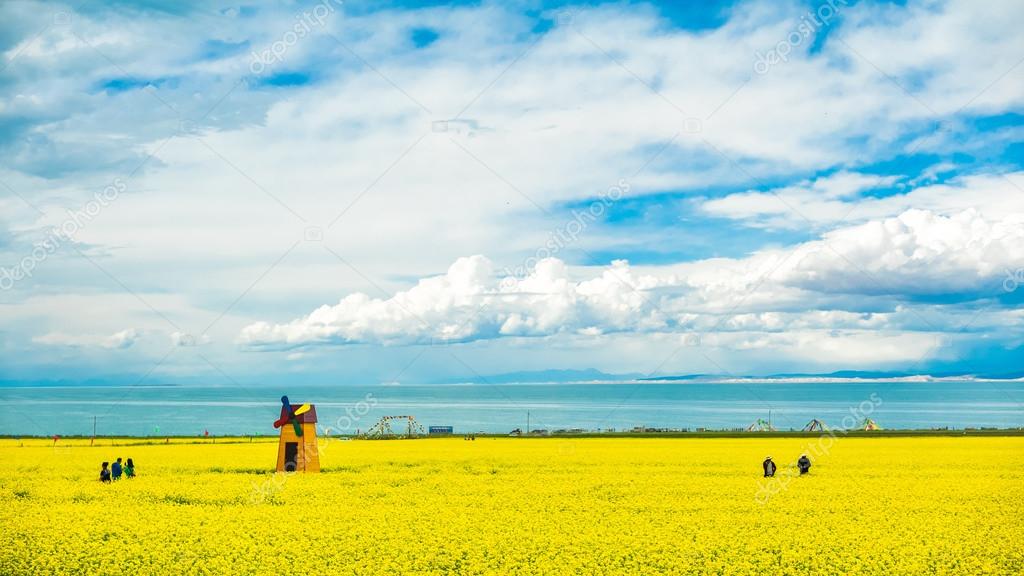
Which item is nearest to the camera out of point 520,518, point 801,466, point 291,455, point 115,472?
point 520,518

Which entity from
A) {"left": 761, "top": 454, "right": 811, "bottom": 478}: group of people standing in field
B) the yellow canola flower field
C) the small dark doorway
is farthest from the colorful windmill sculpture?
{"left": 761, "top": 454, "right": 811, "bottom": 478}: group of people standing in field

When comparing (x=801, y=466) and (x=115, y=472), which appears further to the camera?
(x=801, y=466)

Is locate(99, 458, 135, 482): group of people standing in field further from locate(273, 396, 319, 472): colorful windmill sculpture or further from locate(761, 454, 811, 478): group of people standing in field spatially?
locate(761, 454, 811, 478): group of people standing in field

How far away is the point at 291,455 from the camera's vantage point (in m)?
40.4

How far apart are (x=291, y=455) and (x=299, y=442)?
2.68 ft

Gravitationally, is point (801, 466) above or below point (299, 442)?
below

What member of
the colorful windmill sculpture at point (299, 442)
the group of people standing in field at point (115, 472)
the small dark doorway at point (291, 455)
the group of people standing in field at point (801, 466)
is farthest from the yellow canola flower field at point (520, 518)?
the group of people standing in field at point (115, 472)

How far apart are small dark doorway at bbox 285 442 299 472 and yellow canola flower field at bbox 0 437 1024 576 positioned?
1178mm

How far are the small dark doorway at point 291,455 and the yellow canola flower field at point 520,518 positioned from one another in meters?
1.18

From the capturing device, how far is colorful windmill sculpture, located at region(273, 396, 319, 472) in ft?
128

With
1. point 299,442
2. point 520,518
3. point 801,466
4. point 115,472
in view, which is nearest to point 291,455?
point 299,442

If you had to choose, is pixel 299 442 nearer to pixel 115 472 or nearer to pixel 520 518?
pixel 115 472

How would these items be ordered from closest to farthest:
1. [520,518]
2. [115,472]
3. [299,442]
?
[520,518]
[115,472]
[299,442]

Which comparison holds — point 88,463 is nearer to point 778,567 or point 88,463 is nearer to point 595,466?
point 595,466
